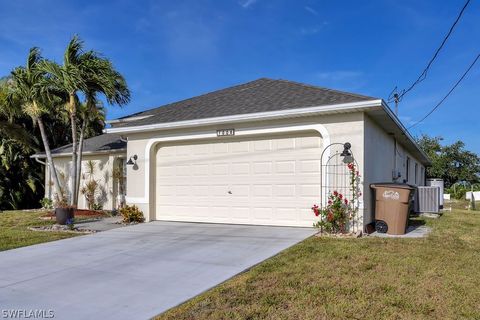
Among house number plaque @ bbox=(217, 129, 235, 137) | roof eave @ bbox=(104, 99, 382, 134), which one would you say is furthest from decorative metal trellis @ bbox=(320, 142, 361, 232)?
house number plaque @ bbox=(217, 129, 235, 137)

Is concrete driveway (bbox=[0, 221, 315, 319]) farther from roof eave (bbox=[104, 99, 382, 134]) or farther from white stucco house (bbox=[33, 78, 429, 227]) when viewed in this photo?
roof eave (bbox=[104, 99, 382, 134])

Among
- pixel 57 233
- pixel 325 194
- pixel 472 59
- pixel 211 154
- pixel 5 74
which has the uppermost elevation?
pixel 5 74

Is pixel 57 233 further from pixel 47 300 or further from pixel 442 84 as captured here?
pixel 442 84

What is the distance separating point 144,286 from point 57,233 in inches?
222

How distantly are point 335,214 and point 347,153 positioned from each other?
1.37 m

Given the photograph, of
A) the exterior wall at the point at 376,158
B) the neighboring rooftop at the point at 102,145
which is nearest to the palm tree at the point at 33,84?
the neighboring rooftop at the point at 102,145

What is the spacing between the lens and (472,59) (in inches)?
433

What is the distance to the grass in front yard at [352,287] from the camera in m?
4.05

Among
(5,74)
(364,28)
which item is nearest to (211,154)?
(364,28)

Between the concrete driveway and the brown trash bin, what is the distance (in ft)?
5.48

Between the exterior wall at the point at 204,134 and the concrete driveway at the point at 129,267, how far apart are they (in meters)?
2.14

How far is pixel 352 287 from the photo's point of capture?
4809mm
